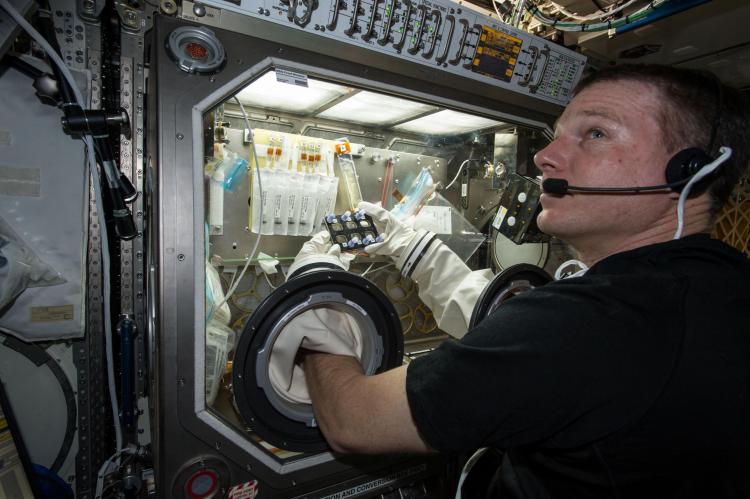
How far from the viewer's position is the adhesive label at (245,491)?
1297mm

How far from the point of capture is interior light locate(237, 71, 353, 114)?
189 cm

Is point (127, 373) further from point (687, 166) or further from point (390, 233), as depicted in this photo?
point (687, 166)

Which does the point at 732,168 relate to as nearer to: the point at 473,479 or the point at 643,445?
the point at 643,445

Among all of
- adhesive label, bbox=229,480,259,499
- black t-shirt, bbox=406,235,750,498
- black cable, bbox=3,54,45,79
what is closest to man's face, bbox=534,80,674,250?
black t-shirt, bbox=406,235,750,498

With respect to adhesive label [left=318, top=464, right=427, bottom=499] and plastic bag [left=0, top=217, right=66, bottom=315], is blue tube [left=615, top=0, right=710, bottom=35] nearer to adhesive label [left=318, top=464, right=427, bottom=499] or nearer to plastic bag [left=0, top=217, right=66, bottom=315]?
adhesive label [left=318, top=464, right=427, bottom=499]

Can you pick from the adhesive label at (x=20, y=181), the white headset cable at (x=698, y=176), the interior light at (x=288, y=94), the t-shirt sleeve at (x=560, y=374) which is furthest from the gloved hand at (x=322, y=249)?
the white headset cable at (x=698, y=176)

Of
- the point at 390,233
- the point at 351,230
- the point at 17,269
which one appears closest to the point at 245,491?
the point at 17,269

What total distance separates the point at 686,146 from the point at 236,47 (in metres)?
1.51

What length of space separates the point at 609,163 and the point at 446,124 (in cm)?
153

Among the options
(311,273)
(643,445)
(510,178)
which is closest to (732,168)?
(643,445)

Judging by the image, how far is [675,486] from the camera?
88 centimetres

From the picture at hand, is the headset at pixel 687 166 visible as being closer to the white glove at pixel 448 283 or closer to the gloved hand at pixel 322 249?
the white glove at pixel 448 283

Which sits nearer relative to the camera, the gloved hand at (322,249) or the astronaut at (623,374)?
the astronaut at (623,374)

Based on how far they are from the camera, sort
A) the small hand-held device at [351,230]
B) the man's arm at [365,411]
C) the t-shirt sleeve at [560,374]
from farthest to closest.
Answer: the small hand-held device at [351,230]
the man's arm at [365,411]
the t-shirt sleeve at [560,374]
